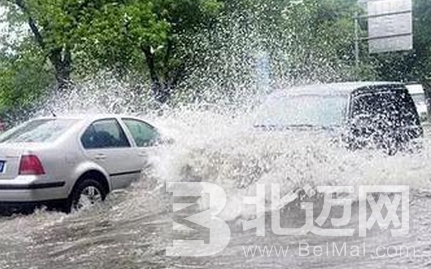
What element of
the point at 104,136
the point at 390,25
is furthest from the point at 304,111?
the point at 390,25

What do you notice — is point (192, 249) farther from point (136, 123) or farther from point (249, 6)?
point (249, 6)

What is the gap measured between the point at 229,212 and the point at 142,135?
3.13 m

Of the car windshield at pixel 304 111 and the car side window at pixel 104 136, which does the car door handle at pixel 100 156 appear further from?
the car windshield at pixel 304 111

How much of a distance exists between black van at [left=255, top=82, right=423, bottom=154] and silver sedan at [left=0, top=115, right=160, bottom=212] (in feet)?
6.23

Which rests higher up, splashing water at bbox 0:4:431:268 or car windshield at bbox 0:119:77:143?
car windshield at bbox 0:119:77:143

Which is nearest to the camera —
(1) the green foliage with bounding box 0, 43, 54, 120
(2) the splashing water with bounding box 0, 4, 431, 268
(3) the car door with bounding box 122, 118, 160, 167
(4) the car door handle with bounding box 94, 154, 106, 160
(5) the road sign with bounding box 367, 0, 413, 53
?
(2) the splashing water with bounding box 0, 4, 431, 268

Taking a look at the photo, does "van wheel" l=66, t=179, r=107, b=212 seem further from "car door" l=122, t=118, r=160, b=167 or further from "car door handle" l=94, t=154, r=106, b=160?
"car door" l=122, t=118, r=160, b=167

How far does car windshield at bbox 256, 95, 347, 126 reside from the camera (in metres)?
9.19

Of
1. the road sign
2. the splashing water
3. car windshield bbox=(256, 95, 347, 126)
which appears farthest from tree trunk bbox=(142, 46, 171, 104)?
car windshield bbox=(256, 95, 347, 126)

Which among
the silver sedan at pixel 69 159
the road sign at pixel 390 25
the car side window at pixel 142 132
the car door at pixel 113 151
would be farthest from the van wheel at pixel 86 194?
the road sign at pixel 390 25

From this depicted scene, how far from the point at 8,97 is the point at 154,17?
26.0 feet

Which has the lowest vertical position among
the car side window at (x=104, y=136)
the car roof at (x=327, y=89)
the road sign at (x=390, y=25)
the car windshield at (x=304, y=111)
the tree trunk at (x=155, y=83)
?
the car side window at (x=104, y=136)

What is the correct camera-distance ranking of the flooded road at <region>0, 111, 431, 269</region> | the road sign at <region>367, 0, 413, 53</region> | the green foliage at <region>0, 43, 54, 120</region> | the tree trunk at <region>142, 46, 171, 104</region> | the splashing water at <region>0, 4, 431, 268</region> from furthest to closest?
1. the road sign at <region>367, 0, 413, 53</region>
2. the green foliage at <region>0, 43, 54, 120</region>
3. the tree trunk at <region>142, 46, 171, 104</region>
4. the splashing water at <region>0, 4, 431, 268</region>
5. the flooded road at <region>0, 111, 431, 269</region>

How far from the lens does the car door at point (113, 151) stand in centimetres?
968
